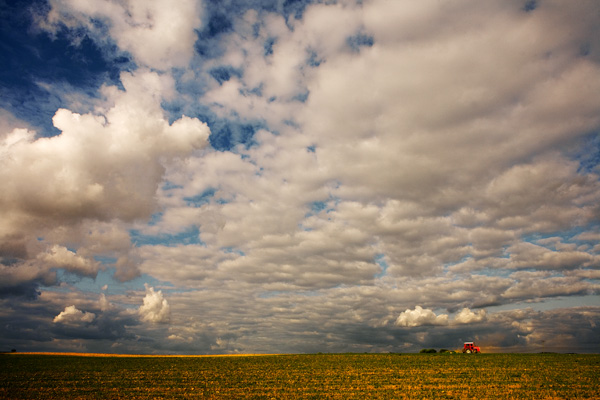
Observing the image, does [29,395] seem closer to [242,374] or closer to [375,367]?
[242,374]

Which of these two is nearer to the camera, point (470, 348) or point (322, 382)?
point (322, 382)

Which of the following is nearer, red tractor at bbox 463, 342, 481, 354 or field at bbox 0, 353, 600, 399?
field at bbox 0, 353, 600, 399

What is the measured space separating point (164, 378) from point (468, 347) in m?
77.1

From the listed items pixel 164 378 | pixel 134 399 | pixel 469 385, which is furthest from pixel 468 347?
pixel 134 399

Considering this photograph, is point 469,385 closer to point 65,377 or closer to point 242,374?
point 242,374

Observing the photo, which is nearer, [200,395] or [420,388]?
[200,395]

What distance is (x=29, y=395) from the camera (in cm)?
3653

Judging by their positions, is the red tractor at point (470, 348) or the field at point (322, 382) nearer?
the field at point (322, 382)

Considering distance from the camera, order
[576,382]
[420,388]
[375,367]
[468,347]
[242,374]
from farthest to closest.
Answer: [468,347] < [375,367] < [242,374] < [576,382] < [420,388]

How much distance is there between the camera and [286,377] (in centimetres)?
4903

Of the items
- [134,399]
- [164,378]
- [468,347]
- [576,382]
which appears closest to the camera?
[134,399]

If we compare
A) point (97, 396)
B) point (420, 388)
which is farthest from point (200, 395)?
point (420, 388)

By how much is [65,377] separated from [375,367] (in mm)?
47333

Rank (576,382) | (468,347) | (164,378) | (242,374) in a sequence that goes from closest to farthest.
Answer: (576,382)
(164,378)
(242,374)
(468,347)
